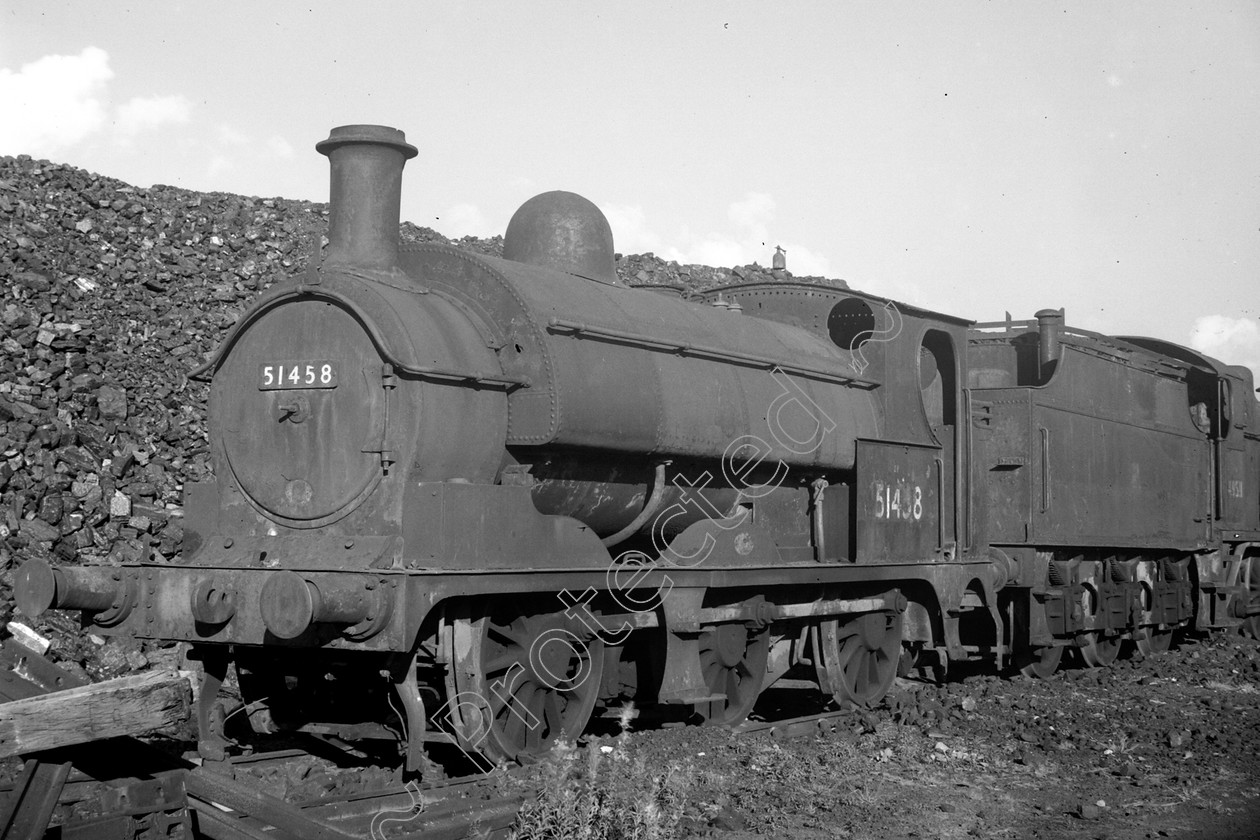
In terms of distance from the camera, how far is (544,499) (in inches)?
292

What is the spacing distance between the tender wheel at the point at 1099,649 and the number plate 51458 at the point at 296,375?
945 cm

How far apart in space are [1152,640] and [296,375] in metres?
11.5

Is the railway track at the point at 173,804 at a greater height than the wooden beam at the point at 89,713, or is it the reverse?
the wooden beam at the point at 89,713

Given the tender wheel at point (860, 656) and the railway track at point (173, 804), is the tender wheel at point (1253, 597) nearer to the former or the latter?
the tender wheel at point (860, 656)

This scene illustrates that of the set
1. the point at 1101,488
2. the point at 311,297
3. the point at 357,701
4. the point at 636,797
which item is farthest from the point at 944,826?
the point at 1101,488

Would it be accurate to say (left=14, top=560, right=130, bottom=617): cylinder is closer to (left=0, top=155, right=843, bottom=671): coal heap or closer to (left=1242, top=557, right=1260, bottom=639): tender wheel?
(left=0, top=155, right=843, bottom=671): coal heap

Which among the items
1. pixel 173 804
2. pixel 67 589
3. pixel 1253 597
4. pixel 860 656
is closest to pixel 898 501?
pixel 860 656

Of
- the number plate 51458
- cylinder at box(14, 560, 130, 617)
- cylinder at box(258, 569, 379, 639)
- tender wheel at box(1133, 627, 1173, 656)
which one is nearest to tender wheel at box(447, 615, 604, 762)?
cylinder at box(258, 569, 379, 639)

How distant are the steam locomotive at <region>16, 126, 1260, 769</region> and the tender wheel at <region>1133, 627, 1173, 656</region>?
14.0ft

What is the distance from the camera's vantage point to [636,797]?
598cm

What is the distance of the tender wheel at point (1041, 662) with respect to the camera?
12.5 metres

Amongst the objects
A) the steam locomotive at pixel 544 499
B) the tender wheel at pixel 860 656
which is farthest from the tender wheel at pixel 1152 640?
the tender wheel at pixel 860 656

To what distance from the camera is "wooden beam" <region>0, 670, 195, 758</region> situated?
4.40 m

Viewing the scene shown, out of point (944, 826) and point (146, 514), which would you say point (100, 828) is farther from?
point (146, 514)
